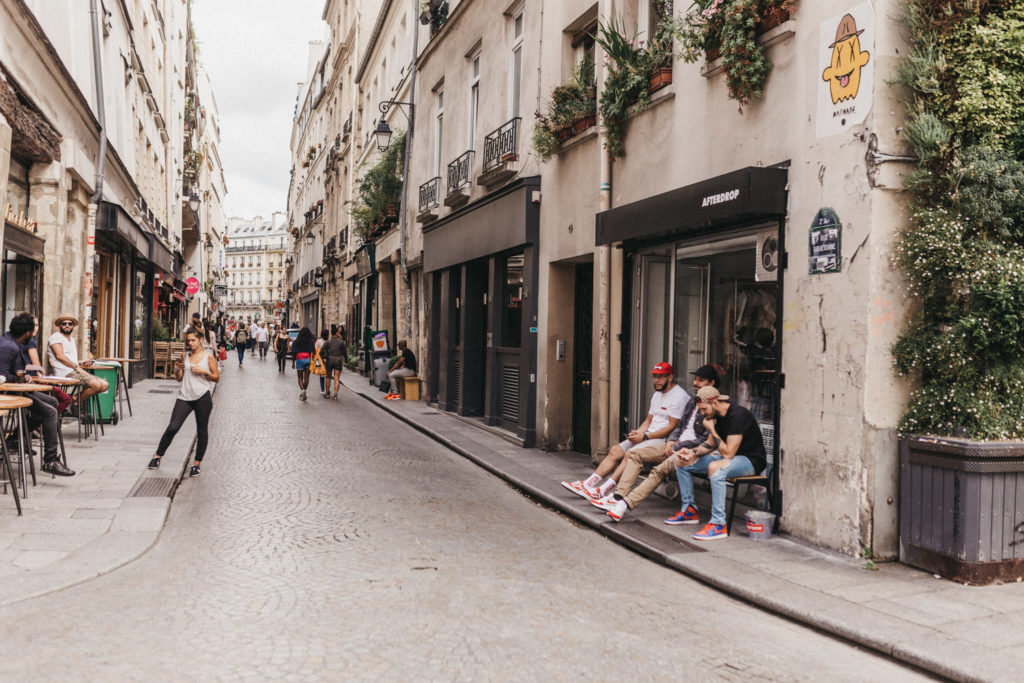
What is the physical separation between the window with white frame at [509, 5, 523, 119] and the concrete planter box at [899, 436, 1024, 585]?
9.89 metres

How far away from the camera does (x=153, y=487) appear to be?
28.1 feet

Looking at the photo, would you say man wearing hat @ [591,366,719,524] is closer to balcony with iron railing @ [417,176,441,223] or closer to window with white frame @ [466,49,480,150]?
window with white frame @ [466,49,480,150]

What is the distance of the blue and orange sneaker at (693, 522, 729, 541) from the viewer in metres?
7.02

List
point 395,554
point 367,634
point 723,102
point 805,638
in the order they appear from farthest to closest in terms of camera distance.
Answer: point 723,102 < point 395,554 < point 805,638 < point 367,634

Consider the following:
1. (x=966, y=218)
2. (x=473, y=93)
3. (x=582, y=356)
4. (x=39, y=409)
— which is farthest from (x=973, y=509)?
(x=473, y=93)

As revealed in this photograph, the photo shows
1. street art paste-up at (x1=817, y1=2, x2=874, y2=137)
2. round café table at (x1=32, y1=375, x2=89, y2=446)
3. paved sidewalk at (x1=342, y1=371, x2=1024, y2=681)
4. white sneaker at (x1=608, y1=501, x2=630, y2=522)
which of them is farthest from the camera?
round café table at (x1=32, y1=375, x2=89, y2=446)

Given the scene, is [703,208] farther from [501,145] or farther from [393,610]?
[501,145]

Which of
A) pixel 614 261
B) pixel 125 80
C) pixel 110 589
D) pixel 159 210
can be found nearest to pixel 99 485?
pixel 110 589

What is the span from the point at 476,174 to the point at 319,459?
6647mm

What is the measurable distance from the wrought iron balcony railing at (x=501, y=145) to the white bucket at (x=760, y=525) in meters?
7.88

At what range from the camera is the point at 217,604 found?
5.02 metres

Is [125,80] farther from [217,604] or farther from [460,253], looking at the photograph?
[217,604]

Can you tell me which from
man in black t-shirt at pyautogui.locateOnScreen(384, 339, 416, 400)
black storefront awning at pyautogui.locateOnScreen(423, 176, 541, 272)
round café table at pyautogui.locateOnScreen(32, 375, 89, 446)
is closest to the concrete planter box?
black storefront awning at pyautogui.locateOnScreen(423, 176, 541, 272)

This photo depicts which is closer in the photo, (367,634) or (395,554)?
(367,634)
